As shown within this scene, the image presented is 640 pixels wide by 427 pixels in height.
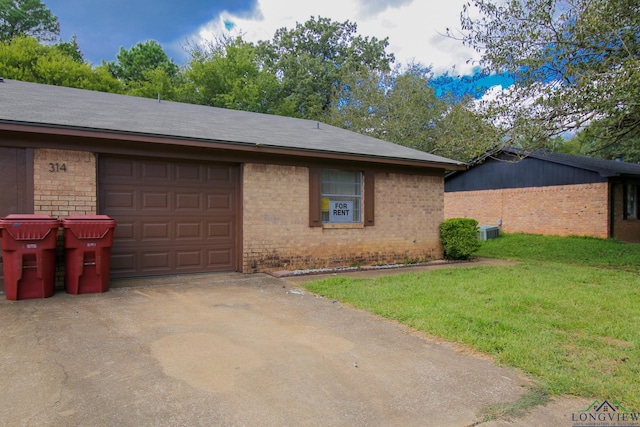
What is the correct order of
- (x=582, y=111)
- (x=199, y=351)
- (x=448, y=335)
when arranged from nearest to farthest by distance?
(x=199, y=351), (x=448, y=335), (x=582, y=111)

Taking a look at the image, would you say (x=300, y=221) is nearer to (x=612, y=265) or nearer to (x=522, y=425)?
(x=522, y=425)

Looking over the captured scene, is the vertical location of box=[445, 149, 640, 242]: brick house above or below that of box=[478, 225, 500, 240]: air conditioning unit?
above

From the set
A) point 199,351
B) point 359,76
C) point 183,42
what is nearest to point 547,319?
point 199,351

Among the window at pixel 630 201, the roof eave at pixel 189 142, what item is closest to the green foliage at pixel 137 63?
the roof eave at pixel 189 142

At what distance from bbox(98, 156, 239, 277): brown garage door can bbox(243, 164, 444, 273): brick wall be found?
19.4 inches

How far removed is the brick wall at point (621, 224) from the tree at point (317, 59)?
18.8 metres

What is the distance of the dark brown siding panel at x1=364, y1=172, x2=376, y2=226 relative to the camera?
971 cm

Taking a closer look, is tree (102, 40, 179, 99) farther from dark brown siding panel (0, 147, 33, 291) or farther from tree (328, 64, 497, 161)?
dark brown siding panel (0, 147, 33, 291)

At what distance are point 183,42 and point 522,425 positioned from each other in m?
31.5

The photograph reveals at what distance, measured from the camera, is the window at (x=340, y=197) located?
29.7 feet

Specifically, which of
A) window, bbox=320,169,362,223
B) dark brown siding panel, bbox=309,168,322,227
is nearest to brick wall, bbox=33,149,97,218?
dark brown siding panel, bbox=309,168,322,227

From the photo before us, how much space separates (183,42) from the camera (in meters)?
28.9

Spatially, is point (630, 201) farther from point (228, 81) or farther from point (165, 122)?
point (228, 81)

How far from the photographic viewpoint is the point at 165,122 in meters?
8.41
